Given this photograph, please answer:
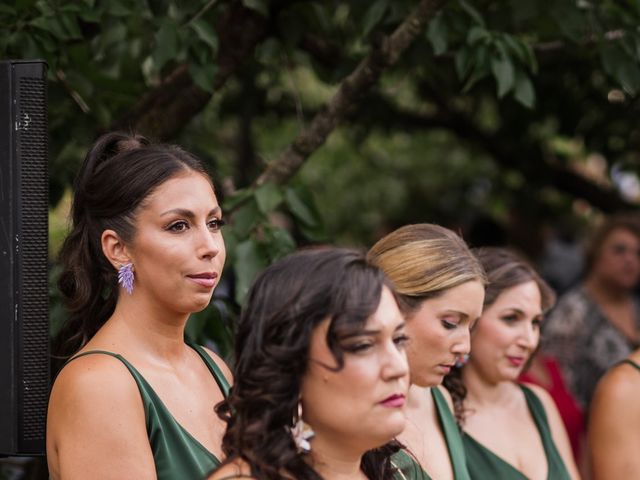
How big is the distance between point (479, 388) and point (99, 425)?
1.70 metres

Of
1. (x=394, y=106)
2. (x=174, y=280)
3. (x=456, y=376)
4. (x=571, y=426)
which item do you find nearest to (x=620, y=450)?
(x=456, y=376)

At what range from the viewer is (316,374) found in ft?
7.22

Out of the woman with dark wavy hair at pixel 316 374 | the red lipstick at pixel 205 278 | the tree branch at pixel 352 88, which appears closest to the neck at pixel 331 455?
the woman with dark wavy hair at pixel 316 374

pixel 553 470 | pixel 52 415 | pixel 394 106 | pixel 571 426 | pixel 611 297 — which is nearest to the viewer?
pixel 52 415

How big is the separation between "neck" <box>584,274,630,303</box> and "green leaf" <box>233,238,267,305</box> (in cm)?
302

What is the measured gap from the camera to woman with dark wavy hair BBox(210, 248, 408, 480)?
7.14ft

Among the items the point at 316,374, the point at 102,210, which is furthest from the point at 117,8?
the point at 316,374

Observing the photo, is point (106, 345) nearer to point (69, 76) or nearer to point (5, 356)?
point (5, 356)

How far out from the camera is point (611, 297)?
6410mm

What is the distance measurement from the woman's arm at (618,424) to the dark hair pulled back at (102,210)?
1775mm

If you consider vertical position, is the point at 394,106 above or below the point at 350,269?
above

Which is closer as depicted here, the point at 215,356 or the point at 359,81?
the point at 215,356

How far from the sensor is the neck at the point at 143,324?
9.74ft

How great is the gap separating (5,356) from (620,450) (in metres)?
2.20
